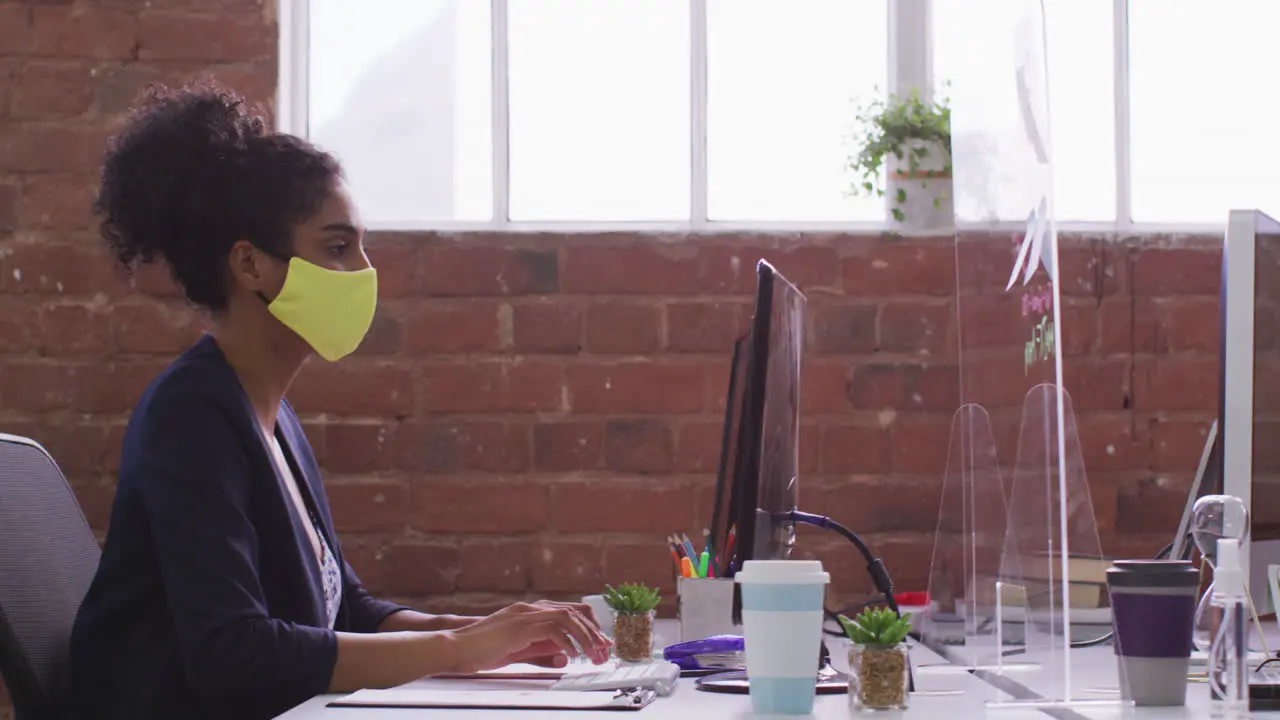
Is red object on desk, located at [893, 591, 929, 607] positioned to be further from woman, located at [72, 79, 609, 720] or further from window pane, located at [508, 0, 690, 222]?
window pane, located at [508, 0, 690, 222]

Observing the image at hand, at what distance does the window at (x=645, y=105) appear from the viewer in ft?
8.25

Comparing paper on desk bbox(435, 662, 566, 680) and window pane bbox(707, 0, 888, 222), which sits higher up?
window pane bbox(707, 0, 888, 222)

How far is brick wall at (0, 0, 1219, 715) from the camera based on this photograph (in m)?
2.32

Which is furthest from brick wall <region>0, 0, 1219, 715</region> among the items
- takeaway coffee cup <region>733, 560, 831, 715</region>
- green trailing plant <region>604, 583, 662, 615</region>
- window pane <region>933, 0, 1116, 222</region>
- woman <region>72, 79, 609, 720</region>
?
takeaway coffee cup <region>733, 560, 831, 715</region>

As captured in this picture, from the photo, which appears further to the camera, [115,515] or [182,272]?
[182,272]

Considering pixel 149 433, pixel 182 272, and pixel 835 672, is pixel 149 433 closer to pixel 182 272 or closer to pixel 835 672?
pixel 182 272

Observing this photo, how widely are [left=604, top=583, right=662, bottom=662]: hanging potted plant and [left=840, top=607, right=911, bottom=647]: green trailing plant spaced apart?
14.8 inches

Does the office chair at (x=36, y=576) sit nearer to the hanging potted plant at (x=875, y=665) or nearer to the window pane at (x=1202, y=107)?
the hanging potted plant at (x=875, y=665)

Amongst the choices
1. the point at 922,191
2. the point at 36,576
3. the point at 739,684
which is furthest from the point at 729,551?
the point at 922,191

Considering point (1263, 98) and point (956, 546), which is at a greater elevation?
point (1263, 98)

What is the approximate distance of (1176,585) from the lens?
1.11 m

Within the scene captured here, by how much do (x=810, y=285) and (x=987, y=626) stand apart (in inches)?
41.7

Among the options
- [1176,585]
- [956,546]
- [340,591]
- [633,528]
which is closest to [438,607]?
[633,528]

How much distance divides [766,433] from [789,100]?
1.29 metres
